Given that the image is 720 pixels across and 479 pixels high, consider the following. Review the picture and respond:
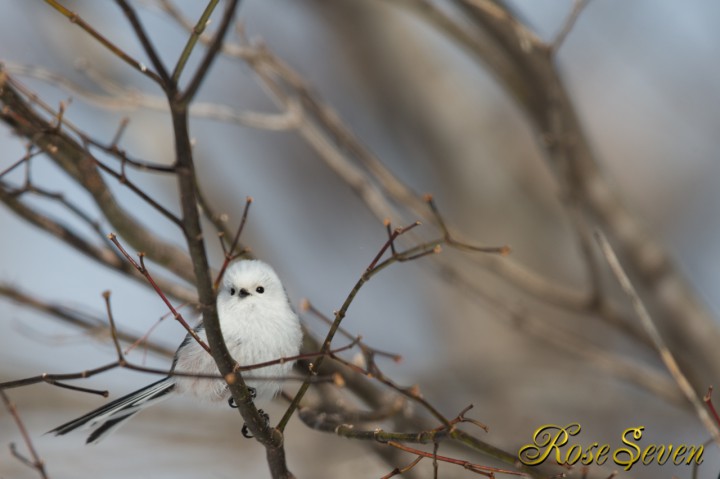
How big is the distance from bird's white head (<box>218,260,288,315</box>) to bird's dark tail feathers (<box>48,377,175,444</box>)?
0.88ft

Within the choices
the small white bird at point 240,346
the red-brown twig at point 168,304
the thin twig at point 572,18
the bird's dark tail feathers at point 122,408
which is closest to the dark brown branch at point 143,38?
the red-brown twig at point 168,304

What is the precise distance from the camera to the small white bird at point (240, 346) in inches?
77.0

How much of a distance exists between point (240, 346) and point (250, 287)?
193 mm

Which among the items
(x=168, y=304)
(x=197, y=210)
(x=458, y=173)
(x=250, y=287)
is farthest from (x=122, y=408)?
(x=458, y=173)

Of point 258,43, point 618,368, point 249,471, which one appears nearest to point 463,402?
point 249,471

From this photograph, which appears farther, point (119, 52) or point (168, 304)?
point (168, 304)

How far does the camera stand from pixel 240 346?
77.7 inches

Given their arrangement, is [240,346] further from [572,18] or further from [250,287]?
[572,18]

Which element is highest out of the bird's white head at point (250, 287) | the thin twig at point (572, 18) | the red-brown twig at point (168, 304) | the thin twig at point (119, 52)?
the thin twig at point (572, 18)

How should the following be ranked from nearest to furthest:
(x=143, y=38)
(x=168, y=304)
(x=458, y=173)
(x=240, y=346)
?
(x=143, y=38) < (x=168, y=304) < (x=240, y=346) < (x=458, y=173)

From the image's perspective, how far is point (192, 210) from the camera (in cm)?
125

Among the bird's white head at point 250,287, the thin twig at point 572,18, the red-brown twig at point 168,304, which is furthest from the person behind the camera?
the thin twig at point 572,18

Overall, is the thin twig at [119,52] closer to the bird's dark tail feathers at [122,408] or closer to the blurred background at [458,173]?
the bird's dark tail feathers at [122,408]

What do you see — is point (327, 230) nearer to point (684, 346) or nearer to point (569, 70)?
point (569, 70)
